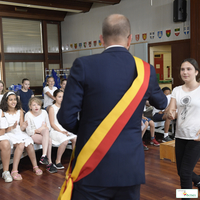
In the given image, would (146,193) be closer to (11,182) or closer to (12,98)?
(11,182)

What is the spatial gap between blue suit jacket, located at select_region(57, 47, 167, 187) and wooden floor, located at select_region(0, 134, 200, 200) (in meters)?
1.89

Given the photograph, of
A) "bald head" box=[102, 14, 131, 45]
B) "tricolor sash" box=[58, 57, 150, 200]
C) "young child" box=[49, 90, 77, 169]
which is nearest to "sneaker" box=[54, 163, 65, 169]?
"young child" box=[49, 90, 77, 169]

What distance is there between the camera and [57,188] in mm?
3293

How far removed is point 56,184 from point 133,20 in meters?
6.77

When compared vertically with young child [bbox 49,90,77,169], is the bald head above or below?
above

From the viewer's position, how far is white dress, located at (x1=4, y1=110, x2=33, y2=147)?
12.5 ft

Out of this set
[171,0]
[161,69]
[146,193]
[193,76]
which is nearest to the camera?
[193,76]

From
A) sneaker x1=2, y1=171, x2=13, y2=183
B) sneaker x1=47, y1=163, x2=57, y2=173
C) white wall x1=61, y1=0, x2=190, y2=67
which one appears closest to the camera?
sneaker x1=2, y1=171, x2=13, y2=183

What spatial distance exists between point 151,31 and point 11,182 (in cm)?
647

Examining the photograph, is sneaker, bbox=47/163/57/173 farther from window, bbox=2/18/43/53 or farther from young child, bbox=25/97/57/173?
window, bbox=2/18/43/53

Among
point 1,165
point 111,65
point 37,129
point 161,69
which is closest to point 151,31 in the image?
point 161,69

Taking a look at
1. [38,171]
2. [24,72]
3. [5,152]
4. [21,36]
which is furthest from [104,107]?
[21,36]

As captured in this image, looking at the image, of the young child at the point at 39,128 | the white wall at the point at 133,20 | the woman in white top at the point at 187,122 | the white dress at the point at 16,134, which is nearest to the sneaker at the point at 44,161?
the young child at the point at 39,128

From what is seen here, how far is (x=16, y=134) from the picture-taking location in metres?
3.94
